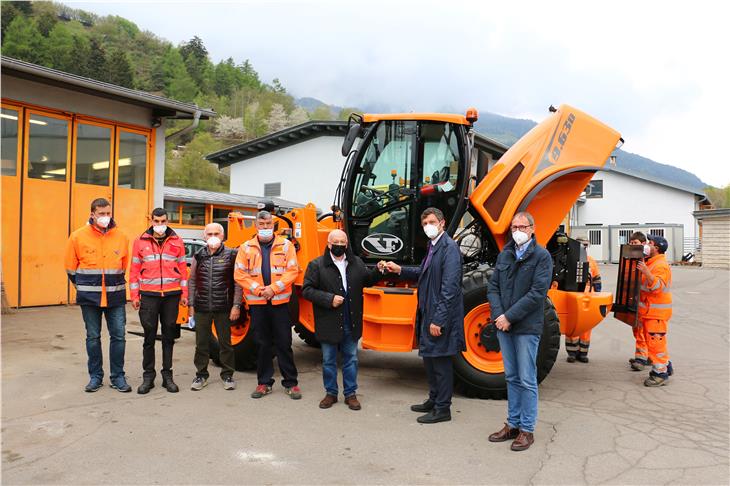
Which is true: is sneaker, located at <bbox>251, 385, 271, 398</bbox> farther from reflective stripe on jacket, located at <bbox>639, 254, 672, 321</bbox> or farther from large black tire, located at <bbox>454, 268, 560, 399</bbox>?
reflective stripe on jacket, located at <bbox>639, 254, 672, 321</bbox>

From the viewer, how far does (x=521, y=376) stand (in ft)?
13.2

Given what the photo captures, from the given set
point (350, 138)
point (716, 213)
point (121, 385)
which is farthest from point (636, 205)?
point (121, 385)

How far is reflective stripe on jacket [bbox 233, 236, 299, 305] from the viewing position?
5.10 metres

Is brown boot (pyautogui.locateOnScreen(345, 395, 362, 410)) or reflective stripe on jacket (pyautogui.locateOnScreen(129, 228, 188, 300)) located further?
reflective stripe on jacket (pyautogui.locateOnScreen(129, 228, 188, 300))

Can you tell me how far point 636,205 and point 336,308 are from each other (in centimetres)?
3758

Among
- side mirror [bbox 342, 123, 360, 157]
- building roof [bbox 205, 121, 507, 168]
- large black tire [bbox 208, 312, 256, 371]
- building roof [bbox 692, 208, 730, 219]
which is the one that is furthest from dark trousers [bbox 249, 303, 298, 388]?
building roof [bbox 692, 208, 730, 219]

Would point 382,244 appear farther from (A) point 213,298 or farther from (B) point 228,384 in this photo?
(B) point 228,384

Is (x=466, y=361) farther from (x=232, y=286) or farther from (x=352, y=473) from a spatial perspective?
(x=232, y=286)

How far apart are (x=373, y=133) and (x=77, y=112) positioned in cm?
724

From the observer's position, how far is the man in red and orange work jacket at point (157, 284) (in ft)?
17.0

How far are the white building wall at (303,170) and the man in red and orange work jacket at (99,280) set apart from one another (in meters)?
19.1

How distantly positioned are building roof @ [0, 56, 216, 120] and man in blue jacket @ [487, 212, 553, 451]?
27.1 ft

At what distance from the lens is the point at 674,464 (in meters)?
3.71

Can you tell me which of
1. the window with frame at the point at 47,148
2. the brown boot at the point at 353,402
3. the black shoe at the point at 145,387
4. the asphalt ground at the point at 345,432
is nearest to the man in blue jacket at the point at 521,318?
the asphalt ground at the point at 345,432
